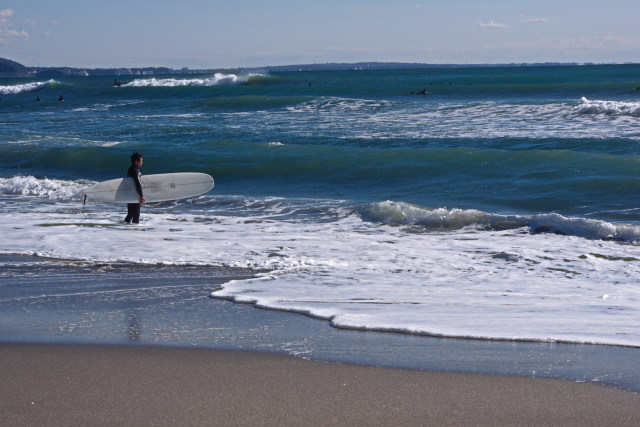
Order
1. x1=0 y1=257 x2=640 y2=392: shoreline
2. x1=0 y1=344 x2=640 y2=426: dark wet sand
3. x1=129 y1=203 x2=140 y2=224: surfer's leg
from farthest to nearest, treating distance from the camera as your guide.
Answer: x1=129 y1=203 x2=140 y2=224: surfer's leg < x1=0 y1=257 x2=640 y2=392: shoreline < x1=0 y1=344 x2=640 y2=426: dark wet sand

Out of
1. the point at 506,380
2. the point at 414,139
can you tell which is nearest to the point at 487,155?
the point at 414,139

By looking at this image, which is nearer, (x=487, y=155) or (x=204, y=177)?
(x=204, y=177)

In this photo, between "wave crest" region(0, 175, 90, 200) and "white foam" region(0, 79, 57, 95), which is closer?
"wave crest" region(0, 175, 90, 200)

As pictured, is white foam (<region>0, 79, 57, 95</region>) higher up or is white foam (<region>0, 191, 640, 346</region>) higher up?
white foam (<region>0, 79, 57, 95</region>)

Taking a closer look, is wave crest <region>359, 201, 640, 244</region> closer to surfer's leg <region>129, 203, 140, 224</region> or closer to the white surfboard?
the white surfboard

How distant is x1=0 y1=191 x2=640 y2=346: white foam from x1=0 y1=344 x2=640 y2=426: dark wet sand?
3.22ft

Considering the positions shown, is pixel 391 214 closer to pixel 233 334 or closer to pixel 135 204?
pixel 135 204

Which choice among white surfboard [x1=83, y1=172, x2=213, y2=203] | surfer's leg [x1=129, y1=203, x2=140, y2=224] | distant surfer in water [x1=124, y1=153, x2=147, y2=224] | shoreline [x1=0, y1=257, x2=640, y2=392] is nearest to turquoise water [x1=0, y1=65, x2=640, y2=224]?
white surfboard [x1=83, y1=172, x2=213, y2=203]

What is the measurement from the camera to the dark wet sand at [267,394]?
3.61 m

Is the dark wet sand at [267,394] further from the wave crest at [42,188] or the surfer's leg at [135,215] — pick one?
the wave crest at [42,188]

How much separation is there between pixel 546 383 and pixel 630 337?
1.25 metres

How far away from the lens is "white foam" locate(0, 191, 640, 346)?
5.43 meters

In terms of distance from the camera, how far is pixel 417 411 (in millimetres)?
3693

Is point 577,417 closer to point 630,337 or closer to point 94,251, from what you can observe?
point 630,337
